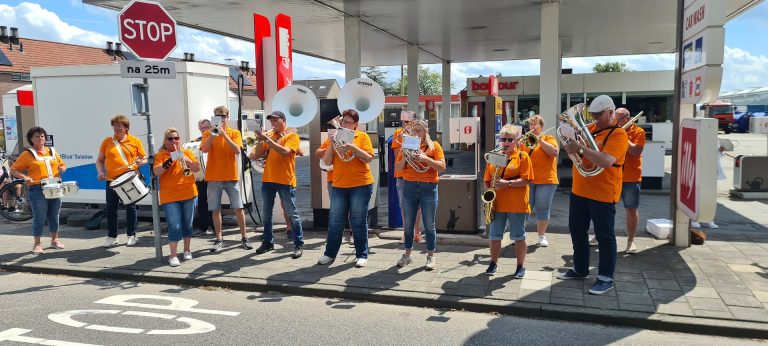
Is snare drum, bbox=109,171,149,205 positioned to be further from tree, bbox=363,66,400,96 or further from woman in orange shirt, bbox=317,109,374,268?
tree, bbox=363,66,400,96

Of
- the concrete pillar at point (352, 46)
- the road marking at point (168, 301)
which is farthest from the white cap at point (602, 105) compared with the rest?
the concrete pillar at point (352, 46)

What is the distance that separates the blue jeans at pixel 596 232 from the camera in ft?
16.2

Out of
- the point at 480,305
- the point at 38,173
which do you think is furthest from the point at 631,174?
the point at 38,173

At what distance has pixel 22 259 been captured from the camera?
6.90 m

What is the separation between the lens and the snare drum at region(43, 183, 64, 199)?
22.6 ft

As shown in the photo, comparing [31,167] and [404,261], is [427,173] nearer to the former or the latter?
[404,261]

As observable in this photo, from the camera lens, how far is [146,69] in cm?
611

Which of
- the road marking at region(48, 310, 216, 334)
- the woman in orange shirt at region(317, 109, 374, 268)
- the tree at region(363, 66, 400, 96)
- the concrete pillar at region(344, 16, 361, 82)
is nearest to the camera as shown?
the road marking at region(48, 310, 216, 334)

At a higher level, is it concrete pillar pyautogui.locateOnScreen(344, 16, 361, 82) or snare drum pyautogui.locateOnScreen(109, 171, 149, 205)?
concrete pillar pyautogui.locateOnScreen(344, 16, 361, 82)

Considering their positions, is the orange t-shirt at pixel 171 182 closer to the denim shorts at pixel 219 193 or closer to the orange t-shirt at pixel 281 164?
the denim shorts at pixel 219 193

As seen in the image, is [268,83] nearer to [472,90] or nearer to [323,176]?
[323,176]

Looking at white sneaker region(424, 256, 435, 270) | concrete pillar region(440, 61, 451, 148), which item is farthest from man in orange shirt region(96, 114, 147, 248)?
concrete pillar region(440, 61, 451, 148)

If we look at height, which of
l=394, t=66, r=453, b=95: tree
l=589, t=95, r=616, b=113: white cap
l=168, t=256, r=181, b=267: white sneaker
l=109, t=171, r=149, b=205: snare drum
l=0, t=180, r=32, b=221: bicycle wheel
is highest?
l=394, t=66, r=453, b=95: tree

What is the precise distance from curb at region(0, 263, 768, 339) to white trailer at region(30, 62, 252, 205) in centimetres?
278
